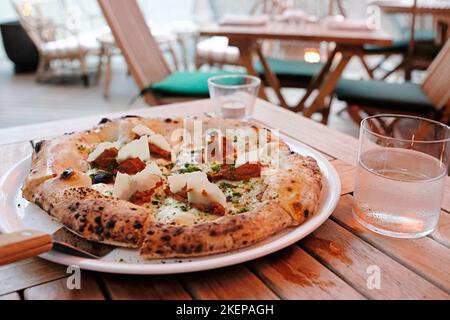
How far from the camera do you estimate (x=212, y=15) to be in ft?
20.1

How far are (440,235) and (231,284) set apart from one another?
404 mm

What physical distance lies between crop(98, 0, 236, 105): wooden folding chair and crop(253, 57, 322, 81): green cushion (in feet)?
1.77

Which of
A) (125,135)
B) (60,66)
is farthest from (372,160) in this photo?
(60,66)

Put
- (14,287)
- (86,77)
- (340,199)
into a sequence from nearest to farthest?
(14,287), (340,199), (86,77)

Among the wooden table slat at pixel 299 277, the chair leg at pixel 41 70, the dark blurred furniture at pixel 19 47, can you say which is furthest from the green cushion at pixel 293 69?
the dark blurred furniture at pixel 19 47

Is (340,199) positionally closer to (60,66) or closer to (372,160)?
(372,160)

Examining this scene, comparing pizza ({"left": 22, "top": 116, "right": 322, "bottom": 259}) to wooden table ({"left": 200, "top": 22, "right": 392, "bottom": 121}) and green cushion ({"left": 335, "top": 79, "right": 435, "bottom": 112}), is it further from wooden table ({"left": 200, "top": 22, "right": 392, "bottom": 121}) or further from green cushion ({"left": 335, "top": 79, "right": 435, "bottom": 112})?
wooden table ({"left": 200, "top": 22, "right": 392, "bottom": 121})

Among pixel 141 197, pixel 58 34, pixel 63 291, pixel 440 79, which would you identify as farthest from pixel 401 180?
pixel 58 34

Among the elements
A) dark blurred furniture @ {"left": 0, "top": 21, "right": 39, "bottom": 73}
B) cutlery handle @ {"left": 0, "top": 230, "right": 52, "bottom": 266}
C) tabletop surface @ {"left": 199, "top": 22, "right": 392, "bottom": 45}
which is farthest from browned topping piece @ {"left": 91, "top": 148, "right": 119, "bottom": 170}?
dark blurred furniture @ {"left": 0, "top": 21, "right": 39, "bottom": 73}

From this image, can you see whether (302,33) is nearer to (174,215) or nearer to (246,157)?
(246,157)

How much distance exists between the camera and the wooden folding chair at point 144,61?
2.56 meters

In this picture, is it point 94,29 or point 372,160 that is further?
point 94,29

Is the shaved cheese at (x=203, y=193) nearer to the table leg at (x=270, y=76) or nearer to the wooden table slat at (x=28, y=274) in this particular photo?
the wooden table slat at (x=28, y=274)

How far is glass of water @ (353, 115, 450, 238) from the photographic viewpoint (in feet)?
2.70
